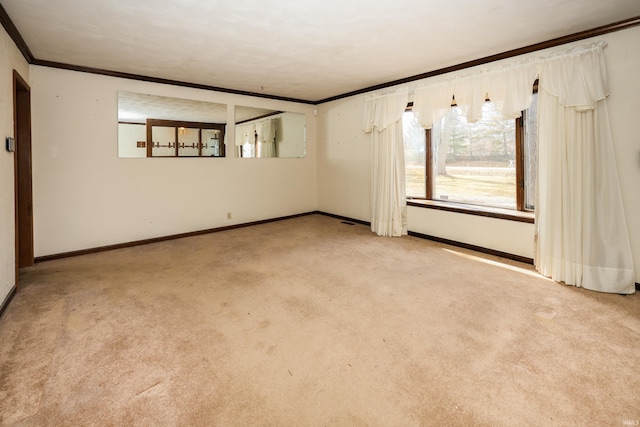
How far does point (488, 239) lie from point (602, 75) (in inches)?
77.8

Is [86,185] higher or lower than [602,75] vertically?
lower

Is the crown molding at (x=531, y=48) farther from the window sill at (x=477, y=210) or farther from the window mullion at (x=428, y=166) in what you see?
the window sill at (x=477, y=210)

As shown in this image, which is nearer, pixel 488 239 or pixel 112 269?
pixel 112 269

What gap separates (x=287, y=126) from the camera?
6164 millimetres

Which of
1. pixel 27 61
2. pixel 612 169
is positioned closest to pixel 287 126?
pixel 27 61

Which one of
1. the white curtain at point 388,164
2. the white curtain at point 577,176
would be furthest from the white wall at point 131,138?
the white curtain at point 577,176

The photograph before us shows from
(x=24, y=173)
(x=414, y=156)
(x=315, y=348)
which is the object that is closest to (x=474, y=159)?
(x=414, y=156)

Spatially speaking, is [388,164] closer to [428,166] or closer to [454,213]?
[428,166]

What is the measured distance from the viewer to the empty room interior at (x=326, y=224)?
171 cm

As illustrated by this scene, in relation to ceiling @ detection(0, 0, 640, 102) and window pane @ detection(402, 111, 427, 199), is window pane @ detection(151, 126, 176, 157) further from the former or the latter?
window pane @ detection(402, 111, 427, 199)

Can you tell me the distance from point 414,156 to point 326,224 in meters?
1.92

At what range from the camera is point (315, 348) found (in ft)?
6.72

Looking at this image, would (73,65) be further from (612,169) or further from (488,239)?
(612,169)

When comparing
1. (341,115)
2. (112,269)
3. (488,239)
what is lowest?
(112,269)
